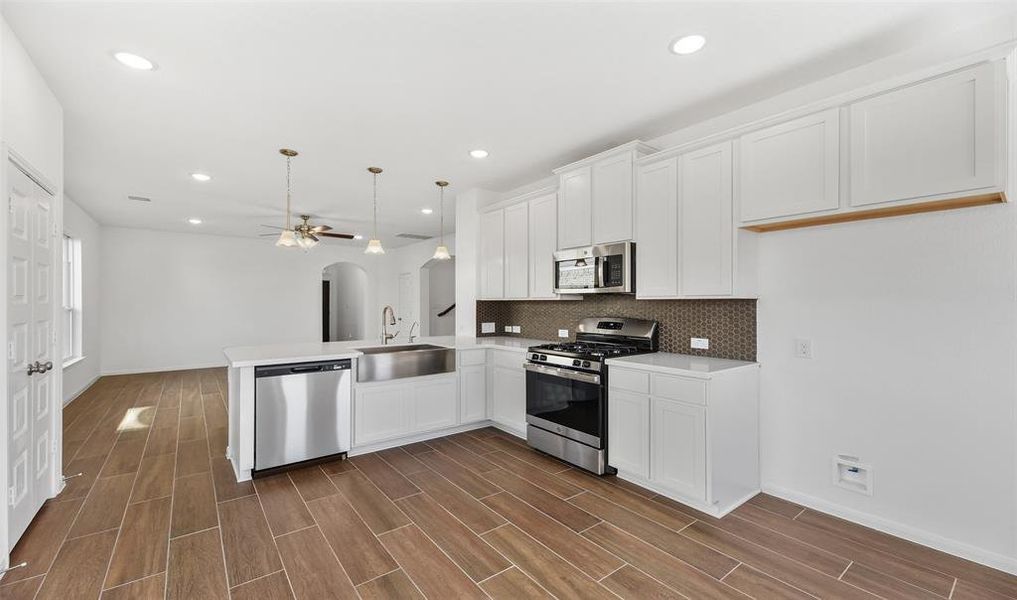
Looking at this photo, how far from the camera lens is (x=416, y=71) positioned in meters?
2.60

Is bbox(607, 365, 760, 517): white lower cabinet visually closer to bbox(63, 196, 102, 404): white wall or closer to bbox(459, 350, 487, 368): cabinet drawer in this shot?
bbox(459, 350, 487, 368): cabinet drawer

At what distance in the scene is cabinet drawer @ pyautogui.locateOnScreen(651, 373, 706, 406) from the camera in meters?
2.69

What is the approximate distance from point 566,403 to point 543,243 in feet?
5.38

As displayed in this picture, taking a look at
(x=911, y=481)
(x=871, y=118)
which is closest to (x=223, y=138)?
(x=871, y=118)

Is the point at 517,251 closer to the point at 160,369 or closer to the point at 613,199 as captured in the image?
the point at 613,199

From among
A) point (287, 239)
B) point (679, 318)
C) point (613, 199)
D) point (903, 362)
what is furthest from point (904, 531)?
point (287, 239)

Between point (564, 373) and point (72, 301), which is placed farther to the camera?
point (72, 301)

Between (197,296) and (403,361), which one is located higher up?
(197,296)

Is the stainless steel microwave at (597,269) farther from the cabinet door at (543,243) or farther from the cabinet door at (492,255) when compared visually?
the cabinet door at (492,255)

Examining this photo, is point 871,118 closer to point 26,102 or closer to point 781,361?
point 781,361

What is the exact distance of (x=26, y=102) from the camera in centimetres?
240

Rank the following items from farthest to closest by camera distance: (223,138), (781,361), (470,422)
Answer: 1. (470,422)
2. (223,138)
3. (781,361)

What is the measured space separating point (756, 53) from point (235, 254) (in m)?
9.17

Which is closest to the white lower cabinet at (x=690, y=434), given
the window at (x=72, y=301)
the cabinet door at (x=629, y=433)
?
the cabinet door at (x=629, y=433)
